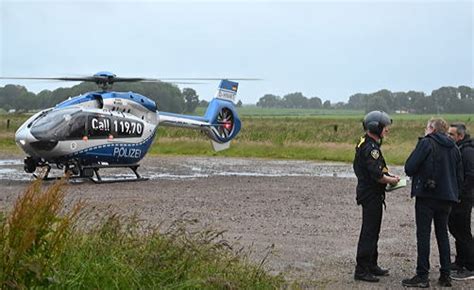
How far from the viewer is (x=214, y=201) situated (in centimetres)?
1411

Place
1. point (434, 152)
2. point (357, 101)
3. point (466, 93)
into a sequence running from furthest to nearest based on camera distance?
1. point (357, 101)
2. point (466, 93)
3. point (434, 152)

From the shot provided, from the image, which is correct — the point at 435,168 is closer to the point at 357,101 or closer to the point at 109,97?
the point at 109,97

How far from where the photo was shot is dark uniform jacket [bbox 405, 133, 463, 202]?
750 centimetres

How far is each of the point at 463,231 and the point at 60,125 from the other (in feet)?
37.6

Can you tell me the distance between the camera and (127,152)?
18953 mm

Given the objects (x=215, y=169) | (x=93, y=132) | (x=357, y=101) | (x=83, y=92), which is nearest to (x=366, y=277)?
(x=93, y=132)

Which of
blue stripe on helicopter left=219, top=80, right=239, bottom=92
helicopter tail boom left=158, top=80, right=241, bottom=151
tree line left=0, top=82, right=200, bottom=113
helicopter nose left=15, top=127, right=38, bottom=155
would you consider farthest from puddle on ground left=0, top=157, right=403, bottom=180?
tree line left=0, top=82, right=200, bottom=113

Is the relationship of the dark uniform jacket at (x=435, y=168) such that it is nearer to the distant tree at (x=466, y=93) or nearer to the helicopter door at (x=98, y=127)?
the helicopter door at (x=98, y=127)

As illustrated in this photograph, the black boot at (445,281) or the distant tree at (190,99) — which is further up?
the distant tree at (190,99)

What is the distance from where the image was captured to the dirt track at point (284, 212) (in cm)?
848

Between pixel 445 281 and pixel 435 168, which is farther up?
pixel 435 168

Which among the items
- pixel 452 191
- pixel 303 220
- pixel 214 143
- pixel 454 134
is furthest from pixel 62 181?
pixel 214 143

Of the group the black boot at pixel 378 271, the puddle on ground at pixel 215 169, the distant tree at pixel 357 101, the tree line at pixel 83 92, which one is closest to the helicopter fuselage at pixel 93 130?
the puddle on ground at pixel 215 169

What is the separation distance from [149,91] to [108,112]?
104ft
